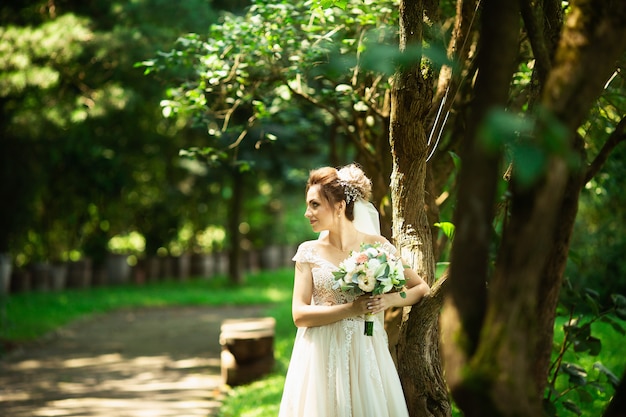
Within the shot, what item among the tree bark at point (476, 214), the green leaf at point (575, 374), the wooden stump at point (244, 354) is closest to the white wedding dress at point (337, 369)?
the green leaf at point (575, 374)

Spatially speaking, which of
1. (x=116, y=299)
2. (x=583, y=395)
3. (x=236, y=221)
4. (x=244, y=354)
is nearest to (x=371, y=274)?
(x=583, y=395)

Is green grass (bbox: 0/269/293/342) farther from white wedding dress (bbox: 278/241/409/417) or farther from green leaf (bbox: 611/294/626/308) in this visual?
green leaf (bbox: 611/294/626/308)

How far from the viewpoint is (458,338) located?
2.11 metres

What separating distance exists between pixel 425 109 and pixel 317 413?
5.55 ft

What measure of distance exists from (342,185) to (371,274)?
0.75m

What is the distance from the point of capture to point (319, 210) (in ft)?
13.1

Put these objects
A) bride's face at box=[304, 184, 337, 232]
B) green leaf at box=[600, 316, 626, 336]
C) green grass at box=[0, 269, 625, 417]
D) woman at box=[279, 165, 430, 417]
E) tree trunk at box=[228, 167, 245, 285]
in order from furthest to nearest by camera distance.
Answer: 1. tree trunk at box=[228, 167, 245, 285]
2. green grass at box=[0, 269, 625, 417]
3. green leaf at box=[600, 316, 626, 336]
4. bride's face at box=[304, 184, 337, 232]
5. woman at box=[279, 165, 430, 417]

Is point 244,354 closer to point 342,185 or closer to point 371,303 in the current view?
point 342,185

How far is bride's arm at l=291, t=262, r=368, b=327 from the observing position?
365cm

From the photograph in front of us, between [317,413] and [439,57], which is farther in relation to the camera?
[317,413]

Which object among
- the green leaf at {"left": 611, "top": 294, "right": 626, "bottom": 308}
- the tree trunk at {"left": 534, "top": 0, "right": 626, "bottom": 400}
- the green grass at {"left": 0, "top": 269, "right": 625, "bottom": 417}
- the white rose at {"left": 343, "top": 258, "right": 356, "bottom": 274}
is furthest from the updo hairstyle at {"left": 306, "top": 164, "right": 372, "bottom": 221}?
the green grass at {"left": 0, "top": 269, "right": 625, "bottom": 417}

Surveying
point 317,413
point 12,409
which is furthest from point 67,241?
point 317,413

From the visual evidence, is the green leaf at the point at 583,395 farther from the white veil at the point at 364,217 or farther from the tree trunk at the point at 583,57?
the tree trunk at the point at 583,57

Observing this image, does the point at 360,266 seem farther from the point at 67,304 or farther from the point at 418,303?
the point at 67,304
